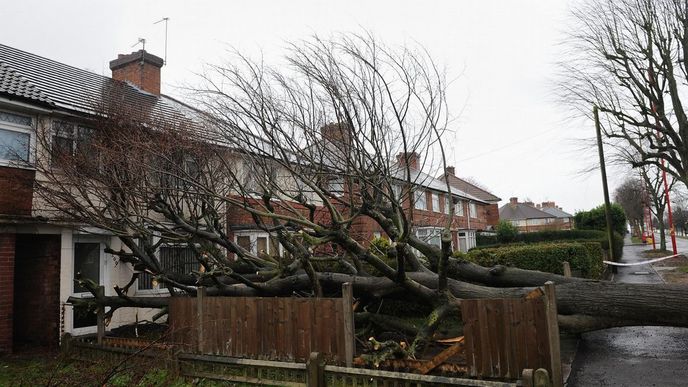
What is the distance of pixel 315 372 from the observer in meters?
5.61

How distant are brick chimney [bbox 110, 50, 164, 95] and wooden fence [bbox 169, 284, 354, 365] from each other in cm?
A: 1068

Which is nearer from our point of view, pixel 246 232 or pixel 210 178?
pixel 210 178

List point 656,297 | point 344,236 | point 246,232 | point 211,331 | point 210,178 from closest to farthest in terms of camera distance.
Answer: point 656,297 → point 344,236 → point 211,331 → point 210,178 → point 246,232

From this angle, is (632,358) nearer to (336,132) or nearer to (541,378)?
(541,378)

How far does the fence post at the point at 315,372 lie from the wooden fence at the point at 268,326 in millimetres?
729

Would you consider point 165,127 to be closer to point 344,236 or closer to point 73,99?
point 73,99

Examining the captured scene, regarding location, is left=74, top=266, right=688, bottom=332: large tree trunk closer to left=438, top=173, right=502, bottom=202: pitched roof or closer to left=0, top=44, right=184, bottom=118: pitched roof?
left=0, top=44, right=184, bottom=118: pitched roof

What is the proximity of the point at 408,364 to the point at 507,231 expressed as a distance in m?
28.0

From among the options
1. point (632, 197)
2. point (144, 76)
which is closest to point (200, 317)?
point (144, 76)

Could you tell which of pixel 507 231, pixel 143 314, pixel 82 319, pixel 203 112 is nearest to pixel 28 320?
pixel 82 319

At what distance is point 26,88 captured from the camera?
1052 cm

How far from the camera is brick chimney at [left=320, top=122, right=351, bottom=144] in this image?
7.33 m

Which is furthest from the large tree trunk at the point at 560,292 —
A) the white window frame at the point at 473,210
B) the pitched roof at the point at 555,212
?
the pitched roof at the point at 555,212

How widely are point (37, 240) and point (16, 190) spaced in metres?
1.34
